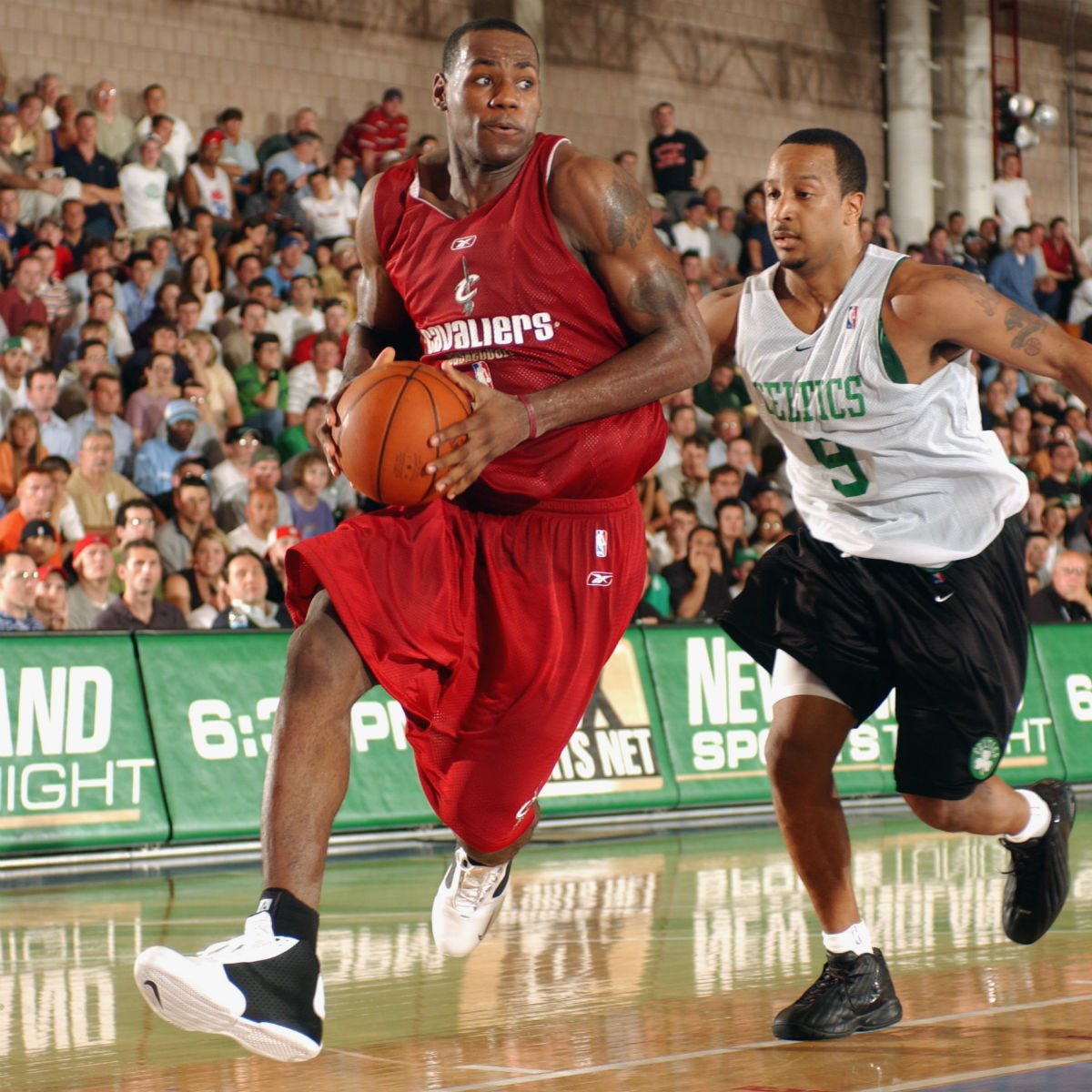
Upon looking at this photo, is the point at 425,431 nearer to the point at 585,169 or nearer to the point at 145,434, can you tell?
the point at 585,169

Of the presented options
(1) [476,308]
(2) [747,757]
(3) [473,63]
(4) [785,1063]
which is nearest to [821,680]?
(4) [785,1063]

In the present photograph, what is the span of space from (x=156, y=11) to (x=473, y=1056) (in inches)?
574

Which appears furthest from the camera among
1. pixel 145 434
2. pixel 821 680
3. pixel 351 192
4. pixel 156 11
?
pixel 156 11

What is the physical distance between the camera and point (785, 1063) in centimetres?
475

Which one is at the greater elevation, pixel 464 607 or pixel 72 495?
pixel 72 495

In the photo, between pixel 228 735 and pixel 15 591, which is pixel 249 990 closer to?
pixel 228 735

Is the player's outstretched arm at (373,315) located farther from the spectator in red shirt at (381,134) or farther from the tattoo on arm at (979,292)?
the spectator in red shirt at (381,134)

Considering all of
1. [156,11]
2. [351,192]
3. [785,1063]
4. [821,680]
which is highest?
[156,11]

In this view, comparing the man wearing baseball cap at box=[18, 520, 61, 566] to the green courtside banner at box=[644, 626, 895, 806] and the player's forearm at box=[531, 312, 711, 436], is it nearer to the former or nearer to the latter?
the green courtside banner at box=[644, 626, 895, 806]

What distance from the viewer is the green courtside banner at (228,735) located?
30.2ft

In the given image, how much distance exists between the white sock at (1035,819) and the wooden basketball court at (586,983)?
454 millimetres

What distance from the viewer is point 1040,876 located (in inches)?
227

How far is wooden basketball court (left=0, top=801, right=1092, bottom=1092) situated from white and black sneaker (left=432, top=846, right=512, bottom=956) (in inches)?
10.8

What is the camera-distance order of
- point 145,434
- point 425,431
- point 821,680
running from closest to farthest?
point 425,431
point 821,680
point 145,434
